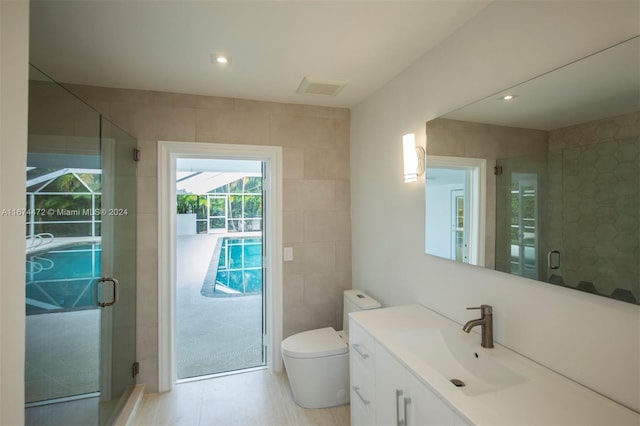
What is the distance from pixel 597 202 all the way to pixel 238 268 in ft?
23.9

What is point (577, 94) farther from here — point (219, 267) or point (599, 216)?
point (219, 267)

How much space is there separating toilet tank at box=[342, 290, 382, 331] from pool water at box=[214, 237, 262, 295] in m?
2.89

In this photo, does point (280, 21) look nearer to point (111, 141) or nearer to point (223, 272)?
point (111, 141)

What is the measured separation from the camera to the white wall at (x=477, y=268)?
987 millimetres

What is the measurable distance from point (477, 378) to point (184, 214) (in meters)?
8.84

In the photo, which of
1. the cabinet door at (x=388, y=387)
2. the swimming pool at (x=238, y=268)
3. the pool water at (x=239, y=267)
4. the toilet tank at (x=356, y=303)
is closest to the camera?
the cabinet door at (x=388, y=387)

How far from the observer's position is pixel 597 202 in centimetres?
101

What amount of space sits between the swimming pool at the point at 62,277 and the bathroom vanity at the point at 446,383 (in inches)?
57.3

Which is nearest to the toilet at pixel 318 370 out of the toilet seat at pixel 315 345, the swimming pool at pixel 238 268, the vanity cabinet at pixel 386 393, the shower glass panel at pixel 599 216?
the toilet seat at pixel 315 345

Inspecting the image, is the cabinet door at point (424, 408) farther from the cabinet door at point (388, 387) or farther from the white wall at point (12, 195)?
the white wall at point (12, 195)

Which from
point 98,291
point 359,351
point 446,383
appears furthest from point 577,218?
point 98,291

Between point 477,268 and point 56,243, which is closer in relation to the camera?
point 56,243

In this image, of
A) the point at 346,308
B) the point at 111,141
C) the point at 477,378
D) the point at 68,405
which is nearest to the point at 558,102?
the point at 477,378

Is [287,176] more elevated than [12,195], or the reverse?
[287,176]
